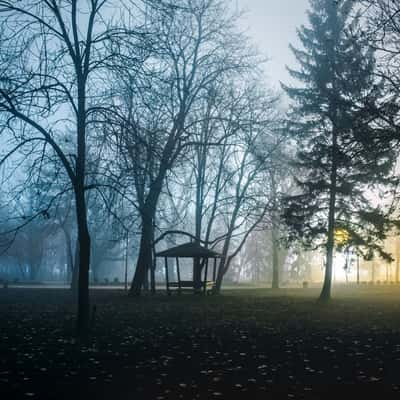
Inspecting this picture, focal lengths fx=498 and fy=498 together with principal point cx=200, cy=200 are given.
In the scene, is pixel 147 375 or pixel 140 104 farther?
pixel 140 104

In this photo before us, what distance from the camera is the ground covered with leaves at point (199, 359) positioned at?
271 inches

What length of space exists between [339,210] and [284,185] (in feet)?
56.2

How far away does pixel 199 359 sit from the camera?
360 inches

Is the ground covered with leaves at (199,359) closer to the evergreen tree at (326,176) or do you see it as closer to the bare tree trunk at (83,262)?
the bare tree trunk at (83,262)

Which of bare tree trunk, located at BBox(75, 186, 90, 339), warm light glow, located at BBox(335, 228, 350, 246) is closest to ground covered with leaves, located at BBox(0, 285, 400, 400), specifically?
bare tree trunk, located at BBox(75, 186, 90, 339)

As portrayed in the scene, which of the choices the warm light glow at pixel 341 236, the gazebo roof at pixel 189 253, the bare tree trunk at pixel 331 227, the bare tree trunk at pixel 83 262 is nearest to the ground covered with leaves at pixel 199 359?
the bare tree trunk at pixel 83 262

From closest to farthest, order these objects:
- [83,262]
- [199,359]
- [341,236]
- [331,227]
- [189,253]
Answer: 1. [199,359]
2. [83,262]
3. [331,227]
4. [341,236]
5. [189,253]

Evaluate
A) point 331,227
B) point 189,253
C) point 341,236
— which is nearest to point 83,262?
point 189,253

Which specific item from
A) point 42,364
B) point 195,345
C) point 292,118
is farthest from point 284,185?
point 42,364

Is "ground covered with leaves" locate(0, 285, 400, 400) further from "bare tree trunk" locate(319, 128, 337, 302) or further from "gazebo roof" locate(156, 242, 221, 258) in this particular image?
"gazebo roof" locate(156, 242, 221, 258)

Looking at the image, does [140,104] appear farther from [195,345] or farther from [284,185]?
[284,185]

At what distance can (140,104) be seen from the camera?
1219 cm

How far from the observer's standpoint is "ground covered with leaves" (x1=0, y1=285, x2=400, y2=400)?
687 centimetres

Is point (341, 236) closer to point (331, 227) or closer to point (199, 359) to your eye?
point (331, 227)
